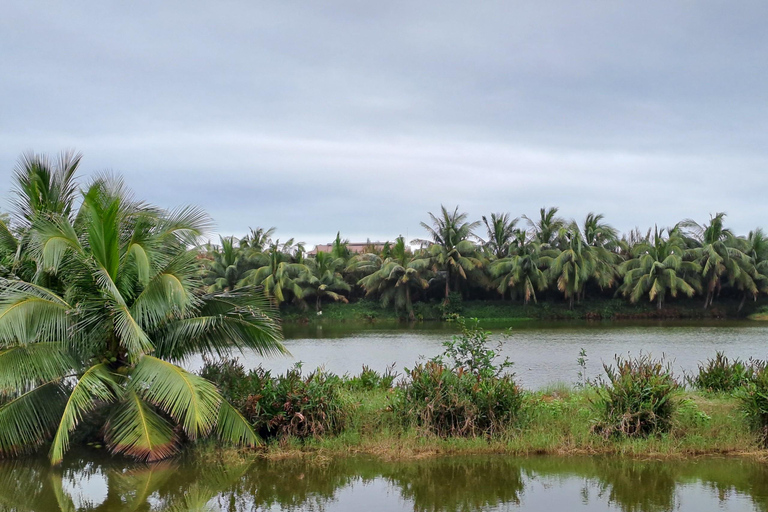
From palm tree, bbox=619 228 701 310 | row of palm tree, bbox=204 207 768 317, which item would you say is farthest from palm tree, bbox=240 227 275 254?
palm tree, bbox=619 228 701 310

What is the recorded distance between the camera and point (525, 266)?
44.8 metres

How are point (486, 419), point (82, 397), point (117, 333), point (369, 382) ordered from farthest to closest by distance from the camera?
point (369, 382) → point (486, 419) → point (117, 333) → point (82, 397)

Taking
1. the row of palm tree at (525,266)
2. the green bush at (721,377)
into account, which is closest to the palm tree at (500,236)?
the row of palm tree at (525,266)

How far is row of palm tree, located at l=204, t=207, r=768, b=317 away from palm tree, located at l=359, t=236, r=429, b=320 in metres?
0.07

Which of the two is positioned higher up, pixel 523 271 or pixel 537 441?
pixel 523 271

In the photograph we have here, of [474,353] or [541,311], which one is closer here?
[474,353]

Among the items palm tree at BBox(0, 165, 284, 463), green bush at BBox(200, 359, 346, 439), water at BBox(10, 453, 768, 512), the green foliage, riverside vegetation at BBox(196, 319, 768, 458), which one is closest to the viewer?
water at BBox(10, 453, 768, 512)

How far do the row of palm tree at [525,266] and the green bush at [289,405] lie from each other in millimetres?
34896

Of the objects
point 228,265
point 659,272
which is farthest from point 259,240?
point 659,272

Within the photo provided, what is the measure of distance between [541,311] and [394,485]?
40.2 metres

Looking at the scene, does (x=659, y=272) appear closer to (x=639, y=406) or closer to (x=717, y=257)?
(x=717, y=257)

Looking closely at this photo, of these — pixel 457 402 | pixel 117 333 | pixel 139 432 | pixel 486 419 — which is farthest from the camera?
pixel 486 419

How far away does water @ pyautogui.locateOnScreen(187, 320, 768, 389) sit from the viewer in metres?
17.8

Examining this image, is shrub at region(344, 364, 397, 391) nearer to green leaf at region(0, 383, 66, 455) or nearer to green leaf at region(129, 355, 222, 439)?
green leaf at region(129, 355, 222, 439)
